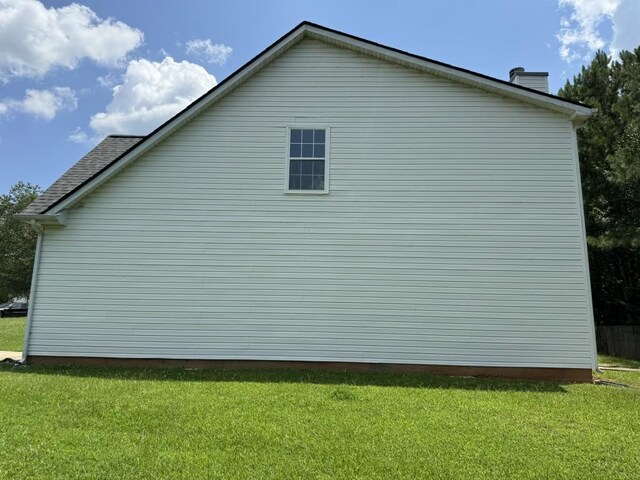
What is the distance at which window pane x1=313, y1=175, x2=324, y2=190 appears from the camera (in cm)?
962

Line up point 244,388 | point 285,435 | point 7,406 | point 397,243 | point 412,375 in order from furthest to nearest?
1. point 397,243
2. point 412,375
3. point 244,388
4. point 7,406
5. point 285,435

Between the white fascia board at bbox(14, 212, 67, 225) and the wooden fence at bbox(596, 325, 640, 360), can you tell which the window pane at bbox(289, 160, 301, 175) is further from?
the wooden fence at bbox(596, 325, 640, 360)

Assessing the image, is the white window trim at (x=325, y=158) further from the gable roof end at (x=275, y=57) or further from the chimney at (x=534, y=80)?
the chimney at (x=534, y=80)

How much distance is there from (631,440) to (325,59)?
885 centimetres

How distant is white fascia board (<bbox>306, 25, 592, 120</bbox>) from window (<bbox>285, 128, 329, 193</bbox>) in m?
2.08

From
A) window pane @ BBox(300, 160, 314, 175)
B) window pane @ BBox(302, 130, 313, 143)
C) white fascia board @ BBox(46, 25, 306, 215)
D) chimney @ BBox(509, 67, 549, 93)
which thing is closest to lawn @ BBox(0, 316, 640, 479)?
white fascia board @ BBox(46, 25, 306, 215)

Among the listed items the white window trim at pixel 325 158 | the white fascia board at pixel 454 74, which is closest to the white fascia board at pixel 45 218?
the white window trim at pixel 325 158

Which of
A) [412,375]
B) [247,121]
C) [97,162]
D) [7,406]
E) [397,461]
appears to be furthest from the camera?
[97,162]

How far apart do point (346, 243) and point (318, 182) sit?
4.90 ft

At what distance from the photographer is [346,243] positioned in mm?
9344

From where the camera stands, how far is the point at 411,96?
9.84 metres

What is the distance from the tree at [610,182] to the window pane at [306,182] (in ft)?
39.2

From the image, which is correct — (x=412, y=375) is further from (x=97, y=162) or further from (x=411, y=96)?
(x=97, y=162)

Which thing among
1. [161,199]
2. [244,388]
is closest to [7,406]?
[244,388]
